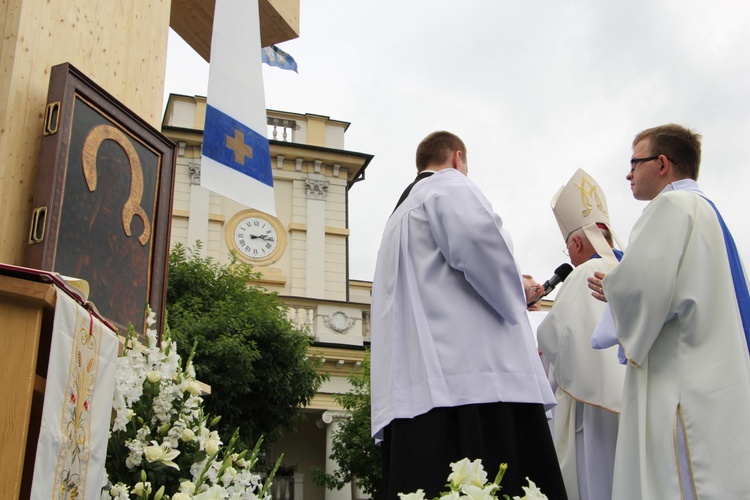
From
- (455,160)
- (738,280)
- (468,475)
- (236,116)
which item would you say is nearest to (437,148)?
(455,160)

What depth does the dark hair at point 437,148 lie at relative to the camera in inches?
159

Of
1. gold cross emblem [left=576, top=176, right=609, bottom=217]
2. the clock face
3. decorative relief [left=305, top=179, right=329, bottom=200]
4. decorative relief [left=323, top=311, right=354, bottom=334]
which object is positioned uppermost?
decorative relief [left=305, top=179, right=329, bottom=200]

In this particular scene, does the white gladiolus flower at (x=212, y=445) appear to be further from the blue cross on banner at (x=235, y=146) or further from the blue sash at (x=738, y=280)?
the blue cross on banner at (x=235, y=146)

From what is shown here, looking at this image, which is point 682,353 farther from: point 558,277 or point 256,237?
point 256,237

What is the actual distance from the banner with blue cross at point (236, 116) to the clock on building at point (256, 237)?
737 inches

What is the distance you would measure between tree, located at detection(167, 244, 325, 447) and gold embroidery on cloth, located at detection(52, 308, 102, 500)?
10692mm

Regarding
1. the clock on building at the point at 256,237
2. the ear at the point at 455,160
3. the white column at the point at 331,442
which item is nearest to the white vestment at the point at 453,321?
the ear at the point at 455,160

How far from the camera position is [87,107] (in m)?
4.02

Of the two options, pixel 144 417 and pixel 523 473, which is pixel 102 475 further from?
pixel 523 473

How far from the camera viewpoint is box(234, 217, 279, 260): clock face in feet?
79.4

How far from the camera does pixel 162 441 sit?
122 inches

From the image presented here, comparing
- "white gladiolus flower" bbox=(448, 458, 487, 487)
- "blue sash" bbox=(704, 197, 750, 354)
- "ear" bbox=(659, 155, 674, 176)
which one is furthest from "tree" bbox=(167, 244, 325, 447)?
"white gladiolus flower" bbox=(448, 458, 487, 487)

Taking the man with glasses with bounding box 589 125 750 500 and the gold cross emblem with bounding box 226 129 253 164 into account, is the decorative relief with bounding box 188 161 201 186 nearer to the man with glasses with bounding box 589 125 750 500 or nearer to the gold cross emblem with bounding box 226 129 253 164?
the gold cross emblem with bounding box 226 129 253 164

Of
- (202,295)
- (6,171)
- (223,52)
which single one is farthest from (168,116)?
(6,171)
